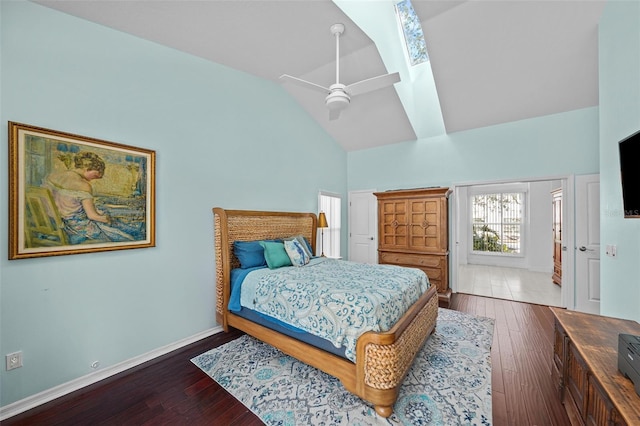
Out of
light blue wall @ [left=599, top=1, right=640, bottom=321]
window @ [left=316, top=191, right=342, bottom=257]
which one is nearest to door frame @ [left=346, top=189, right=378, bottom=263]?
window @ [left=316, top=191, right=342, bottom=257]

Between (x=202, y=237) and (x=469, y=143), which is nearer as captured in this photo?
(x=202, y=237)

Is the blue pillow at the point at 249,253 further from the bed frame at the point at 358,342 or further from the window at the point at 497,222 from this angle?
the window at the point at 497,222

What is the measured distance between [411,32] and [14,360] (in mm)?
5709

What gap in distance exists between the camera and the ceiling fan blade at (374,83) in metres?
2.44

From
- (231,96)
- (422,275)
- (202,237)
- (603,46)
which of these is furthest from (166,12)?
(603,46)

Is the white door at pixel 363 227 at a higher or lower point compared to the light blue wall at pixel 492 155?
lower

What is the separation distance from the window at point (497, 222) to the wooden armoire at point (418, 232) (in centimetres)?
408

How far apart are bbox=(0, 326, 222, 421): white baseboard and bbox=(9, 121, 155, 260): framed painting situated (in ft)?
3.52

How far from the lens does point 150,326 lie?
8.48 feet

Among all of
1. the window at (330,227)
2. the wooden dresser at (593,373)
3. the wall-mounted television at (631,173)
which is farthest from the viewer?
the window at (330,227)

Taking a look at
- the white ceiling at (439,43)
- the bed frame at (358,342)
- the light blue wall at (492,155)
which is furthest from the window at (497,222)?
the bed frame at (358,342)

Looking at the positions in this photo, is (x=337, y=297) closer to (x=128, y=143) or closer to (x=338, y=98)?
(x=338, y=98)

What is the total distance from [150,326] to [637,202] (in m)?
4.02

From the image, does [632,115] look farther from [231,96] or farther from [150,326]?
[150,326]
